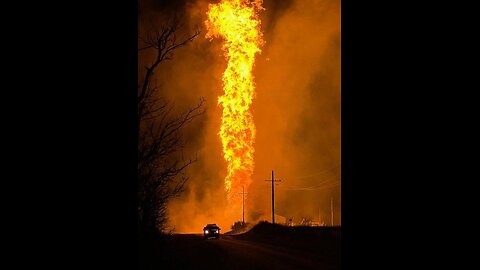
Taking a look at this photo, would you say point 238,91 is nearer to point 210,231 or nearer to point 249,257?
point 210,231

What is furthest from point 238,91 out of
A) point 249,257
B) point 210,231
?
point 249,257

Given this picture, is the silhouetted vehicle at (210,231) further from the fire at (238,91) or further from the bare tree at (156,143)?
the bare tree at (156,143)

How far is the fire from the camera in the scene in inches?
1725

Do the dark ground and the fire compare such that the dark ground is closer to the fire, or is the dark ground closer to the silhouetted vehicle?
the silhouetted vehicle

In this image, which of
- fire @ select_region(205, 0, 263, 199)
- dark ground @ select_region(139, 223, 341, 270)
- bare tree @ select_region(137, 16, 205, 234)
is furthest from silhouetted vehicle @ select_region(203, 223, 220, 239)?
bare tree @ select_region(137, 16, 205, 234)

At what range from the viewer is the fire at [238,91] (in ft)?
144

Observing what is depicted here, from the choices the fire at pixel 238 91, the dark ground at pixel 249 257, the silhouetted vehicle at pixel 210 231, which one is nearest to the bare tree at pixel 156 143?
the dark ground at pixel 249 257

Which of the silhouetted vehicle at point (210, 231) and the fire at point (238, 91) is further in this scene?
the fire at point (238, 91)
